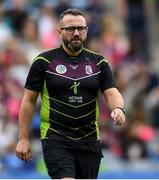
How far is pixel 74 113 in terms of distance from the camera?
755 centimetres

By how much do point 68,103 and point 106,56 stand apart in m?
6.89

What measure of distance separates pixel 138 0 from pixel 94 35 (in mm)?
2119

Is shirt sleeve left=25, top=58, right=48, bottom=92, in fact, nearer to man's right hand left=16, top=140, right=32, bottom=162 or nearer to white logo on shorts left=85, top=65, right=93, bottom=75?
white logo on shorts left=85, top=65, right=93, bottom=75

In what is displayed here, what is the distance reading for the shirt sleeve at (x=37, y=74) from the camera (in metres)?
7.53

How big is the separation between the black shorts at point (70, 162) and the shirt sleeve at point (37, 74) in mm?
533

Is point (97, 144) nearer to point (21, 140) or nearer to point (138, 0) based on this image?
point (21, 140)

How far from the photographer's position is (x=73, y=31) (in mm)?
7555

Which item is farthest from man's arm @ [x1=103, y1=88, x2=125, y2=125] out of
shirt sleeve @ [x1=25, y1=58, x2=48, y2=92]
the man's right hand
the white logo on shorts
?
the man's right hand

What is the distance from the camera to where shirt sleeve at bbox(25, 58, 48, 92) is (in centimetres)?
753

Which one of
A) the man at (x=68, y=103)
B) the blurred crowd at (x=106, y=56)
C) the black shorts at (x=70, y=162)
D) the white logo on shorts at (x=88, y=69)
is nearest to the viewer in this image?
the black shorts at (x=70, y=162)

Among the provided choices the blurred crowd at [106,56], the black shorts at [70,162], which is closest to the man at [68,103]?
the black shorts at [70,162]

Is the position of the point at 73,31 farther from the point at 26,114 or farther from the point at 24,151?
the point at 24,151

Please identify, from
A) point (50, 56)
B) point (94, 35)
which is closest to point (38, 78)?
point (50, 56)

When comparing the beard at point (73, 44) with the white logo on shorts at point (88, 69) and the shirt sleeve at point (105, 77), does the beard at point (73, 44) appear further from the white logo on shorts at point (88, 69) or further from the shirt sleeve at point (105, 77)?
the shirt sleeve at point (105, 77)
